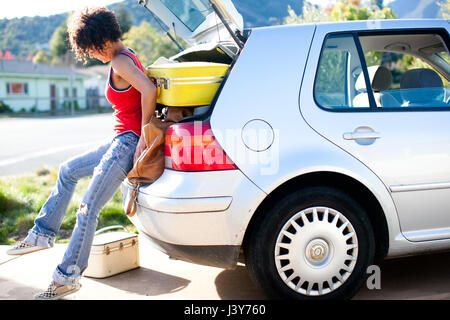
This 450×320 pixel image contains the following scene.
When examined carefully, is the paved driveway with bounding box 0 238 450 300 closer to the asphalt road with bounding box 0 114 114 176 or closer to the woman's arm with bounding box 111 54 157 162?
the woman's arm with bounding box 111 54 157 162

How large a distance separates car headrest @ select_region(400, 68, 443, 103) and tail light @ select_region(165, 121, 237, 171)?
1.63 meters

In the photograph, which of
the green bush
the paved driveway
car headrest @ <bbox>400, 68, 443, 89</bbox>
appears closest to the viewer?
the paved driveway

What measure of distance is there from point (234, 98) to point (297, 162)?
0.55 metres

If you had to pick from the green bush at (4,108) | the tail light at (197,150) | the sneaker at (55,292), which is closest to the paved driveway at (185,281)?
the sneaker at (55,292)

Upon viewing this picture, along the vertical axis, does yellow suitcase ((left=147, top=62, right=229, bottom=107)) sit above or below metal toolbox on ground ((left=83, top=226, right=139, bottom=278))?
above

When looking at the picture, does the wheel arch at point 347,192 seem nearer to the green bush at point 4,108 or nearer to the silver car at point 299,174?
the silver car at point 299,174

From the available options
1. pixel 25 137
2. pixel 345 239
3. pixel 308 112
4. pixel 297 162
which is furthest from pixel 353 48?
pixel 25 137

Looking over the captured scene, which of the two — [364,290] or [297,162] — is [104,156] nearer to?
[297,162]

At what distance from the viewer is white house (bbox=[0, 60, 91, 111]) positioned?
41781 mm

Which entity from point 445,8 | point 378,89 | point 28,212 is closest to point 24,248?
point 28,212

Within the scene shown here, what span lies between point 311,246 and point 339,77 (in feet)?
4.16

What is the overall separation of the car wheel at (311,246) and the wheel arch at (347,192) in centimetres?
5

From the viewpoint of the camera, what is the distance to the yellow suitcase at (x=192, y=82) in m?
3.09

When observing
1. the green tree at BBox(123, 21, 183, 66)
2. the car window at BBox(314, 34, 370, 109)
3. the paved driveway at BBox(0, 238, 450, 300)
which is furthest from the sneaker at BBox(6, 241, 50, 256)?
the green tree at BBox(123, 21, 183, 66)
